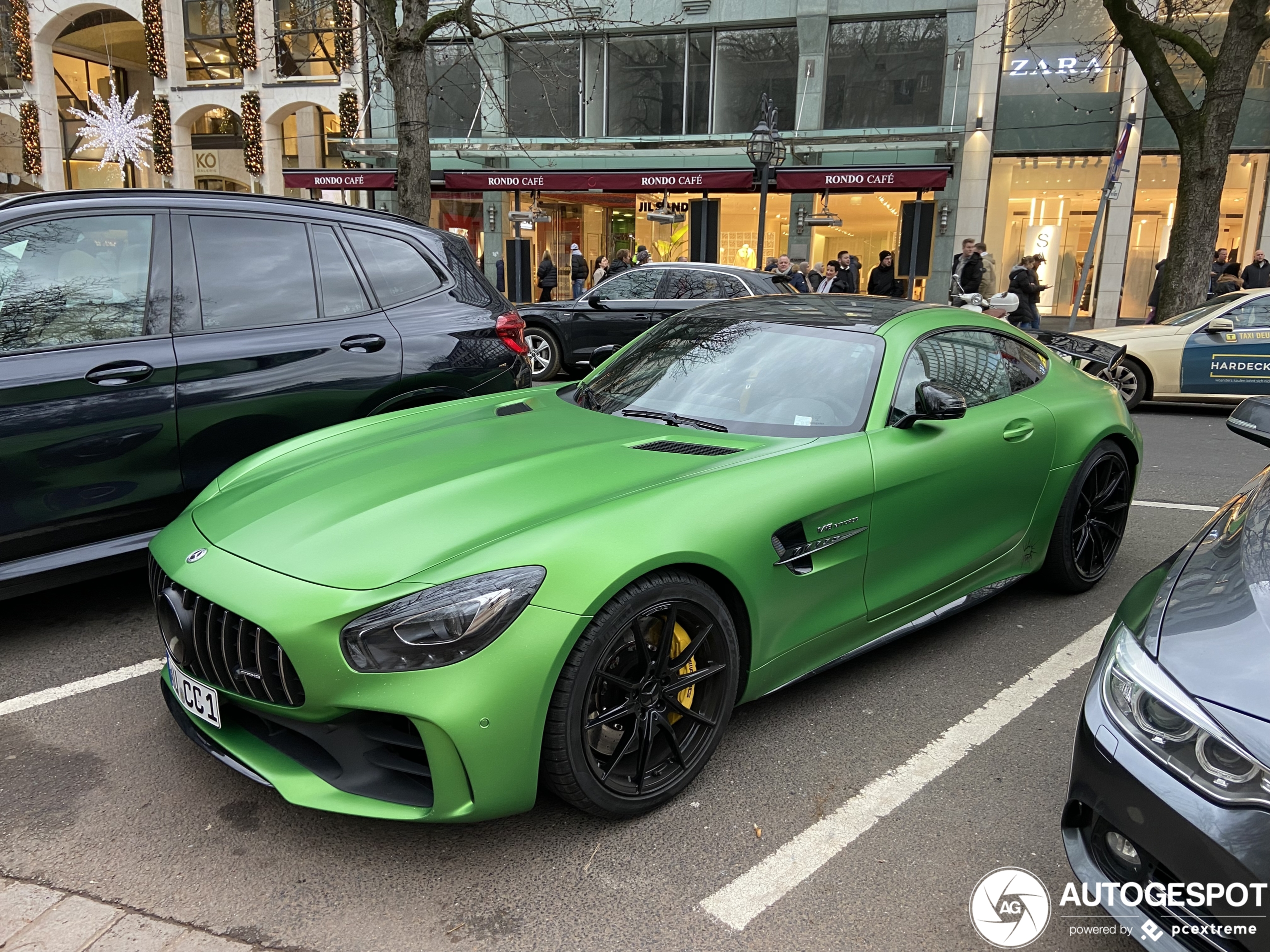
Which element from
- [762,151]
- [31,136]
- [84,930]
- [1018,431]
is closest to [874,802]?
[1018,431]

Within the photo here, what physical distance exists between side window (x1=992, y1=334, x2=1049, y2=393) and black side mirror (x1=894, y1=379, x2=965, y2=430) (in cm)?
86

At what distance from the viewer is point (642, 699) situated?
102 inches

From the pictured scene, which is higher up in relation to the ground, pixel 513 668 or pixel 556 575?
pixel 556 575

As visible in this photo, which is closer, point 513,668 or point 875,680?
point 513,668

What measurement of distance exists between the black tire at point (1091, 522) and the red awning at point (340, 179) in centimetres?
1988

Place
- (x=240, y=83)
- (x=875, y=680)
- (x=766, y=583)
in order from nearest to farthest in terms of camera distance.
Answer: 1. (x=766, y=583)
2. (x=875, y=680)
3. (x=240, y=83)

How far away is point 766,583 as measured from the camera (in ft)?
9.23

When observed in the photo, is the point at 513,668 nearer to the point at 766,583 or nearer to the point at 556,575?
the point at 556,575

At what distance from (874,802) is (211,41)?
3148 centimetres

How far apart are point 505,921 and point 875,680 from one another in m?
1.86

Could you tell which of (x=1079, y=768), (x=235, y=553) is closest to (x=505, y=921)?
(x=235, y=553)

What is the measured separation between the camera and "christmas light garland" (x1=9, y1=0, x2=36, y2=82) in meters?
27.9

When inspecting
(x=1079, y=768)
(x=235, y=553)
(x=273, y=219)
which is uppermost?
(x=273, y=219)

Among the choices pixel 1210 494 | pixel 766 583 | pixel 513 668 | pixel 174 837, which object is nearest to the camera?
pixel 513 668
